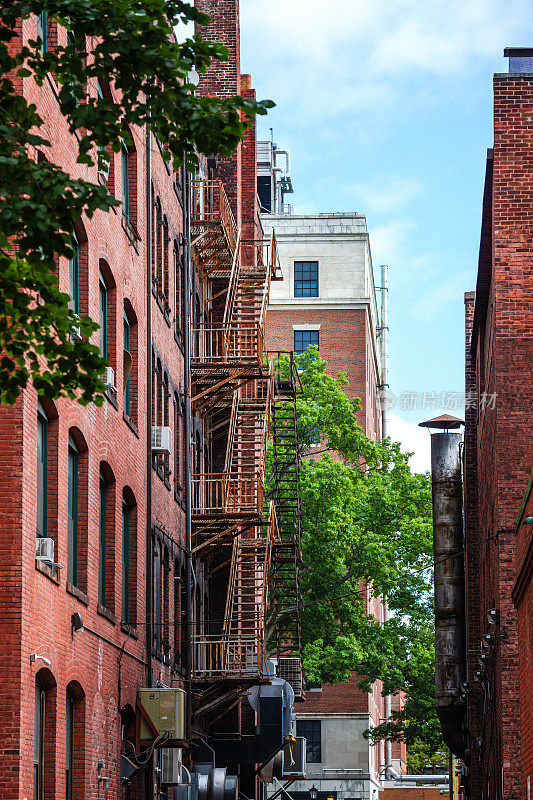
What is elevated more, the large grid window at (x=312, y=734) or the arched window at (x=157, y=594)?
the arched window at (x=157, y=594)

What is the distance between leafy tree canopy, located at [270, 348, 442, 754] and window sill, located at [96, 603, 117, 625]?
2414cm

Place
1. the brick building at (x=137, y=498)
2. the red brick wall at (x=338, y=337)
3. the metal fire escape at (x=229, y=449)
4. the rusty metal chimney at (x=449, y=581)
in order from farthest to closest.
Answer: the red brick wall at (x=338, y=337)
the rusty metal chimney at (x=449, y=581)
the metal fire escape at (x=229, y=449)
the brick building at (x=137, y=498)

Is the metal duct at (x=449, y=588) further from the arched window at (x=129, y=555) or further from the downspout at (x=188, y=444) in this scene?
the arched window at (x=129, y=555)

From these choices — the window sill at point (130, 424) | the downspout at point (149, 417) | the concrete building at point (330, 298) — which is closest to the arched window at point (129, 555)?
the downspout at point (149, 417)

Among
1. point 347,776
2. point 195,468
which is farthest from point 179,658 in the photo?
point 347,776

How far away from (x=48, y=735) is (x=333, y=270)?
5754 centimetres

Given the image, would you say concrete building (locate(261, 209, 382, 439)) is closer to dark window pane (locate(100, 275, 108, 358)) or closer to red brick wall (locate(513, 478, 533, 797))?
dark window pane (locate(100, 275, 108, 358))

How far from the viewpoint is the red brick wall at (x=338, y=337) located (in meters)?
70.2

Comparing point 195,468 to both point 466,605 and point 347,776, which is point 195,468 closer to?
point 466,605

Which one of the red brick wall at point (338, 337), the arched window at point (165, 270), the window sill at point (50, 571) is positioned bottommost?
the window sill at point (50, 571)

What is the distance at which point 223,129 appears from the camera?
32.1ft

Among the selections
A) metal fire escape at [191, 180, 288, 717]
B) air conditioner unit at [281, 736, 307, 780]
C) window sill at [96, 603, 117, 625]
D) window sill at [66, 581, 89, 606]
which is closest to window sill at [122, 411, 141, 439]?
window sill at [96, 603, 117, 625]

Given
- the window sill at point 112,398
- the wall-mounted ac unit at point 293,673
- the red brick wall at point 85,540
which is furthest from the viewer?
the wall-mounted ac unit at point 293,673

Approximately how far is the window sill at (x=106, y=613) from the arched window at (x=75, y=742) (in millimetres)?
1510
